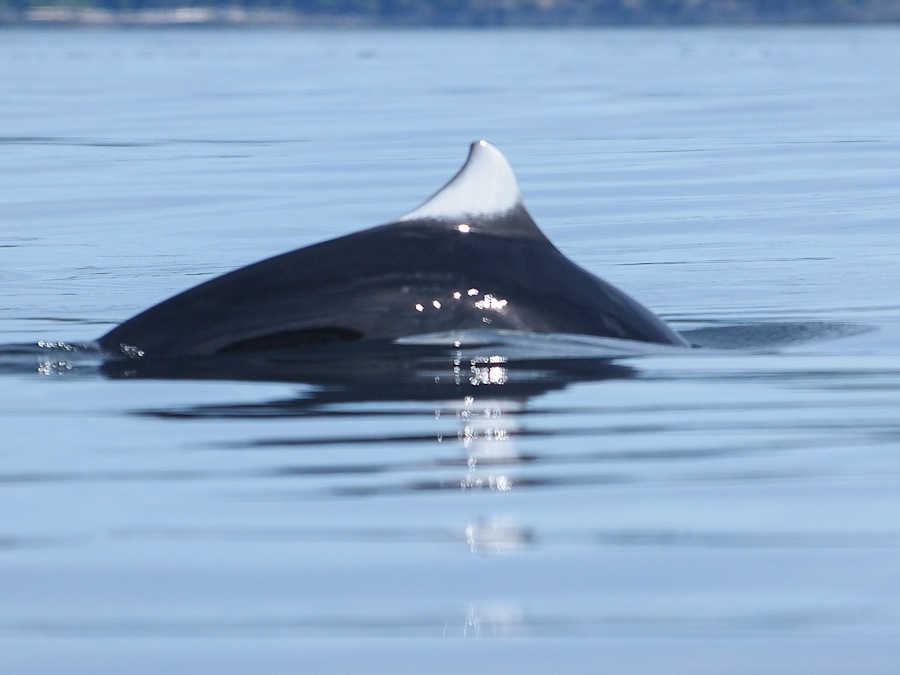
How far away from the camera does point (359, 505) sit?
18.4ft

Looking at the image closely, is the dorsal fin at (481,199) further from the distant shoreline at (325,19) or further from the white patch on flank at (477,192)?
the distant shoreline at (325,19)

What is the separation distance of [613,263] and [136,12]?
6278 inches

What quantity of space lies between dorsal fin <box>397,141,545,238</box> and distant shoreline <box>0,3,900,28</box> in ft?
474

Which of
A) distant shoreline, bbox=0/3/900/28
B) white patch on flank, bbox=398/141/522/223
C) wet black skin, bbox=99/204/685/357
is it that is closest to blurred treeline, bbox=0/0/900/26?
distant shoreline, bbox=0/3/900/28

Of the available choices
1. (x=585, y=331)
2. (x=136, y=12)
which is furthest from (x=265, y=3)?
(x=585, y=331)

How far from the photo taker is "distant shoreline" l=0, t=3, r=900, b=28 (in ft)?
507

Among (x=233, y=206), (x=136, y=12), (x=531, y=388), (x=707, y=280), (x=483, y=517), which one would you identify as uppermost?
(x=136, y=12)

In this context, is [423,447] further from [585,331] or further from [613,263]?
[613,263]

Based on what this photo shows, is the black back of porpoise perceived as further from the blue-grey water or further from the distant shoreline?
the distant shoreline

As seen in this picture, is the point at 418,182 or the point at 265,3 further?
the point at 265,3

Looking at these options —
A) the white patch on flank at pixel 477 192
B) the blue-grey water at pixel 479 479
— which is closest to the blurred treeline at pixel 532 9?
the blue-grey water at pixel 479 479

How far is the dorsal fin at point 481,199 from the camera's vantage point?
7898 millimetres

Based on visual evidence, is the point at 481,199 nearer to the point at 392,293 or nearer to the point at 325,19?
the point at 392,293

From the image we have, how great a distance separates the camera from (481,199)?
795 cm
